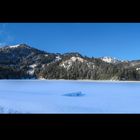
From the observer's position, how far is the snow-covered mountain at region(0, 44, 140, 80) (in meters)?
3.65

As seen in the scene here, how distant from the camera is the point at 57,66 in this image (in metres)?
3.68

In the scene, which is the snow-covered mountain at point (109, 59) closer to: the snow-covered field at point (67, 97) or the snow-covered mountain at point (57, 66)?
the snow-covered mountain at point (57, 66)

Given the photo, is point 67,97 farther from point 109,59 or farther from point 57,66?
point 109,59

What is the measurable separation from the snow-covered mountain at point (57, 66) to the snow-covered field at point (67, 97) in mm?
68

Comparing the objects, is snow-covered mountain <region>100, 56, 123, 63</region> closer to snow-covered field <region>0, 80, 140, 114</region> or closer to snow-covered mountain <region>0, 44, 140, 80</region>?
snow-covered mountain <region>0, 44, 140, 80</region>

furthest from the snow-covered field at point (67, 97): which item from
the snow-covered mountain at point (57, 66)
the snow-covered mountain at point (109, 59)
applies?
the snow-covered mountain at point (109, 59)

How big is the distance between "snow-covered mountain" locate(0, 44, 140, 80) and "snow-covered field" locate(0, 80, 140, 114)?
0.07 m

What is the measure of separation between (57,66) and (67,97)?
297 millimetres
